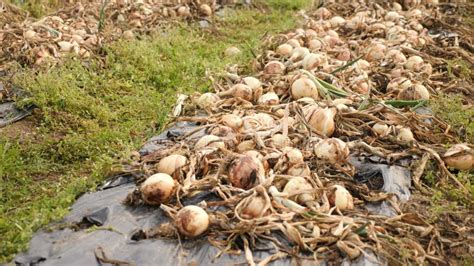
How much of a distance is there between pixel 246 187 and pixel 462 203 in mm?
1105

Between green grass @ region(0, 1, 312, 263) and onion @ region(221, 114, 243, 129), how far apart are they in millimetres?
566

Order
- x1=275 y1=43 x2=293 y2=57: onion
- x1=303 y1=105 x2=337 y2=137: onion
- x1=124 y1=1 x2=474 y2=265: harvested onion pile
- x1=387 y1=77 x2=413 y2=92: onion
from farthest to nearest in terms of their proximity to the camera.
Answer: x1=275 y1=43 x2=293 y2=57: onion → x1=387 y1=77 x2=413 y2=92: onion → x1=303 y1=105 x2=337 y2=137: onion → x1=124 y1=1 x2=474 y2=265: harvested onion pile

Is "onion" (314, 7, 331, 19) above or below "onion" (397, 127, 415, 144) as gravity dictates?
below

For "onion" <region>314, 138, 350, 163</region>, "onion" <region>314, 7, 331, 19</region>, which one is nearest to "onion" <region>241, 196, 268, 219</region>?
"onion" <region>314, 138, 350, 163</region>

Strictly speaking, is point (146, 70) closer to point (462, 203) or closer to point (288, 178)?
point (288, 178)

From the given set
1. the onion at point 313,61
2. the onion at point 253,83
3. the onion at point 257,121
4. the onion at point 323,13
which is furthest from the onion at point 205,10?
the onion at point 257,121

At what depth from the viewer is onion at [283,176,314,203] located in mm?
2455

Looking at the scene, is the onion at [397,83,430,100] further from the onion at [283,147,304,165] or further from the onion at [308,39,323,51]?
the onion at [283,147,304,165]

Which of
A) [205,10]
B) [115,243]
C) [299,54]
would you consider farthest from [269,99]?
[205,10]

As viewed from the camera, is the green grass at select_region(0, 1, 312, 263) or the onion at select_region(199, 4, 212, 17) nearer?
the green grass at select_region(0, 1, 312, 263)

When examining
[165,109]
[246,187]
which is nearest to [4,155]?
[165,109]

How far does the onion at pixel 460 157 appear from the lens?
2.89m

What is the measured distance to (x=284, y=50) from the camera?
174 inches

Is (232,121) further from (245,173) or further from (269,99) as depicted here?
(245,173)
